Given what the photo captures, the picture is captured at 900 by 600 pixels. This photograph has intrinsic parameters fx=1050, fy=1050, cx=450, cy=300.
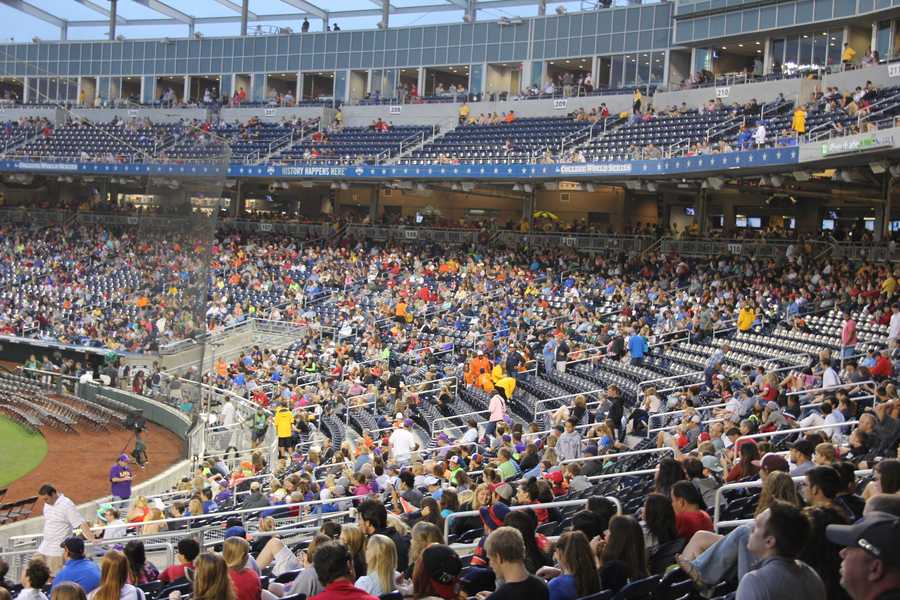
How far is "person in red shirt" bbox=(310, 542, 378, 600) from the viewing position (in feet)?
14.8

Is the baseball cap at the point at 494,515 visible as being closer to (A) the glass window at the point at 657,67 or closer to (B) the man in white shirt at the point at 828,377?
(B) the man in white shirt at the point at 828,377

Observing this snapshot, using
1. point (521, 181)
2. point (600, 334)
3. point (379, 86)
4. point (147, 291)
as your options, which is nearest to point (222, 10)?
point (379, 86)

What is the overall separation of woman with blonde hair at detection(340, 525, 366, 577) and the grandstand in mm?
29

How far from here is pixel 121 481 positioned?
1628 centimetres

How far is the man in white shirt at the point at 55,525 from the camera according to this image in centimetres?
930

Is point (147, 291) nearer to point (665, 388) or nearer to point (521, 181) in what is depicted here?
point (665, 388)

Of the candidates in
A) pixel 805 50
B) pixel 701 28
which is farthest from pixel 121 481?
pixel 701 28

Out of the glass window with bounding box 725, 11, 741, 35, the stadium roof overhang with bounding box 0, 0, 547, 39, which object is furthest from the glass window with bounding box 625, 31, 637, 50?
the glass window with bounding box 725, 11, 741, 35

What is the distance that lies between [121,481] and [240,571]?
455 inches

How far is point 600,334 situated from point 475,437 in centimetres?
771

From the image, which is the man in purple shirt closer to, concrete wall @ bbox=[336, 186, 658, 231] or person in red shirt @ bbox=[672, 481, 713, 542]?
person in red shirt @ bbox=[672, 481, 713, 542]

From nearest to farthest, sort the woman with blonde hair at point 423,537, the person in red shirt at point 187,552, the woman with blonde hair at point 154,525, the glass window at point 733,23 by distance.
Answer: the woman with blonde hair at point 423,537 < the person in red shirt at point 187,552 < the woman with blonde hair at point 154,525 < the glass window at point 733,23

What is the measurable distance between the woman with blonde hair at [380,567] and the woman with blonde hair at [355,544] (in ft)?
1.11

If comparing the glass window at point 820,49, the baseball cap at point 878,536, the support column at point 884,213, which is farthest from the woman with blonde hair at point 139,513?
the glass window at point 820,49
